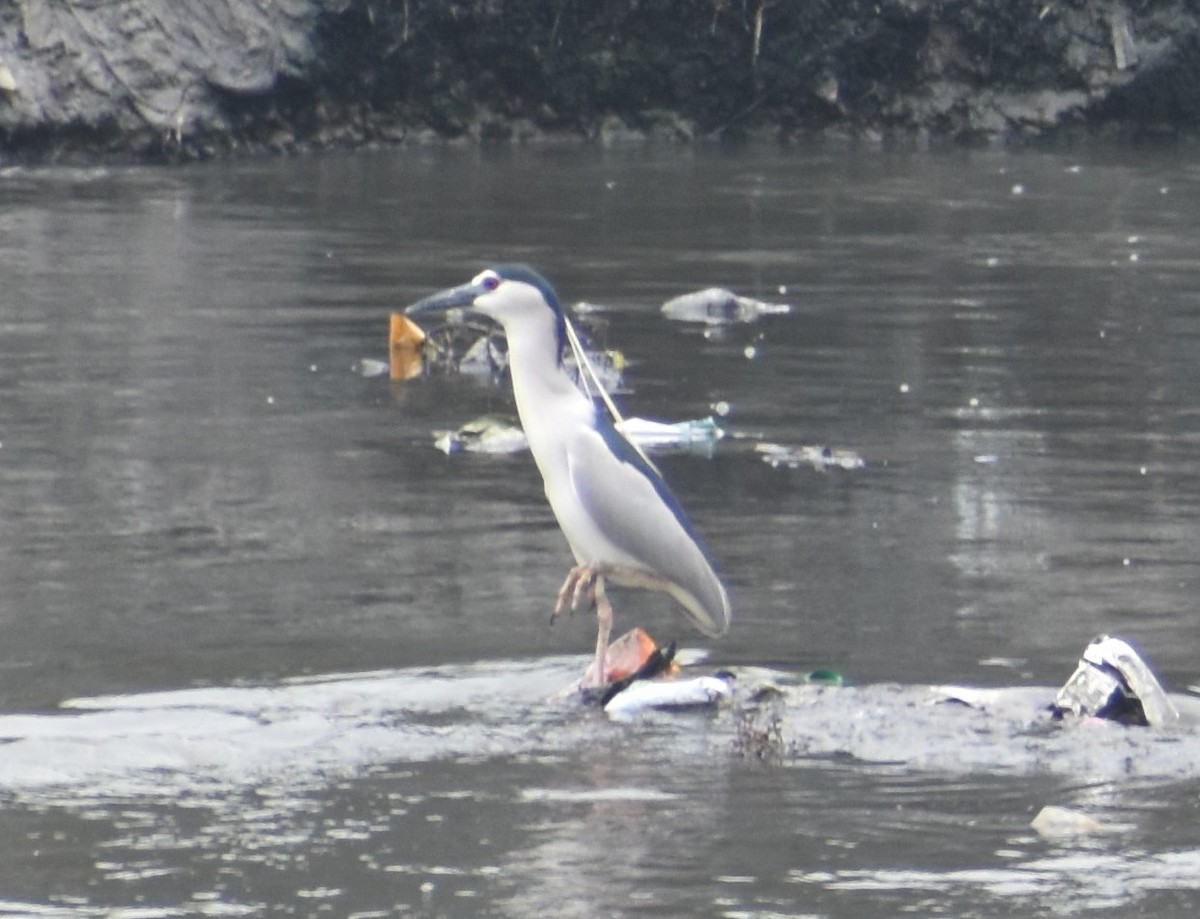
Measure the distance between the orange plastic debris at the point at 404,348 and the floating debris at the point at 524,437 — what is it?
1.62 metres

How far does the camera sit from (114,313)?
15906mm

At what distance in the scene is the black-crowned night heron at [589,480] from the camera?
7941 millimetres

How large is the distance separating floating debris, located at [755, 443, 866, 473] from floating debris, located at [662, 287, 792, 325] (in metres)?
4.41

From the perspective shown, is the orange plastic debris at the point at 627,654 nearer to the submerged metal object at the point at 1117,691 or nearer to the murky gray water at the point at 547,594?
the murky gray water at the point at 547,594

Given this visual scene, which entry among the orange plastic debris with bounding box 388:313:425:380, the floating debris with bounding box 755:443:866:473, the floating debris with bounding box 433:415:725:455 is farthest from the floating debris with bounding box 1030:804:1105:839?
the orange plastic debris with bounding box 388:313:425:380

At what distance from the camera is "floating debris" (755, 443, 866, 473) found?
37.0 feet

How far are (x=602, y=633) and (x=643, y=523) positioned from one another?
1.22 feet

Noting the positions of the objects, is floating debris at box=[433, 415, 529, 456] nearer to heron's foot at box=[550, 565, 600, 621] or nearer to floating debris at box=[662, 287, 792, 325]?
heron's foot at box=[550, 565, 600, 621]

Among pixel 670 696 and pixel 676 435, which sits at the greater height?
pixel 676 435

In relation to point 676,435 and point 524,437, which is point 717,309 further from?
point 524,437

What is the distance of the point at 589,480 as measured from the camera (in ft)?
26.1

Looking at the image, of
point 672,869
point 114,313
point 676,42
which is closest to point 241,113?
point 676,42

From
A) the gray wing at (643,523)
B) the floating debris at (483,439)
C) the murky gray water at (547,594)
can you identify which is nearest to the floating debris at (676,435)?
the murky gray water at (547,594)

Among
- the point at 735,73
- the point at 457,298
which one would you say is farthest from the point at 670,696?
the point at 735,73
